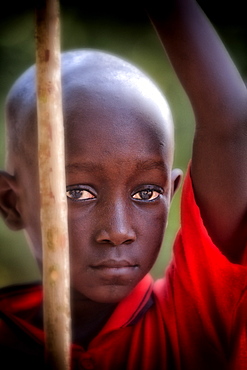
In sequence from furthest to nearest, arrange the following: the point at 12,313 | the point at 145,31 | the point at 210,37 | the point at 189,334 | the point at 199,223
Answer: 1. the point at 145,31
2. the point at 12,313
3. the point at 189,334
4. the point at 199,223
5. the point at 210,37

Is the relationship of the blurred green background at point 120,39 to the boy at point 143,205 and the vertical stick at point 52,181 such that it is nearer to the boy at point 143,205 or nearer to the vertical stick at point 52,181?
the boy at point 143,205

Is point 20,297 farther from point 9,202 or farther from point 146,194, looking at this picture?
point 146,194

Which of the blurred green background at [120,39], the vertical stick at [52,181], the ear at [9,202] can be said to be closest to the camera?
the vertical stick at [52,181]

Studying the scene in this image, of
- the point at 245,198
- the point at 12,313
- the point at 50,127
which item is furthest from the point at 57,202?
the point at 12,313

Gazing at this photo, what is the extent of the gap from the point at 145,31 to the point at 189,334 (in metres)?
0.89

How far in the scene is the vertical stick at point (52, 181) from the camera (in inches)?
26.2

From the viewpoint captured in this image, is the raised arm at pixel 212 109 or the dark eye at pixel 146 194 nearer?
the raised arm at pixel 212 109

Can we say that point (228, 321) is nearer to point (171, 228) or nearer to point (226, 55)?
point (226, 55)

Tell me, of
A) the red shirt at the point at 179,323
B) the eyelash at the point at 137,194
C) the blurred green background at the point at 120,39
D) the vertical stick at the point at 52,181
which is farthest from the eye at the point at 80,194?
the blurred green background at the point at 120,39

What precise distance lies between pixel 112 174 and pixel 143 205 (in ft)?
0.25

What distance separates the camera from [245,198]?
87cm

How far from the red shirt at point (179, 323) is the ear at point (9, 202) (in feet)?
0.51

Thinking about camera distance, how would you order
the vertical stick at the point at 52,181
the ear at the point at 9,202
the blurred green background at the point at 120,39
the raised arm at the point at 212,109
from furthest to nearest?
the blurred green background at the point at 120,39
the ear at the point at 9,202
the raised arm at the point at 212,109
the vertical stick at the point at 52,181

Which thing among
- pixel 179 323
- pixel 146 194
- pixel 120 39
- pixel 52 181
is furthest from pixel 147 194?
pixel 120 39
